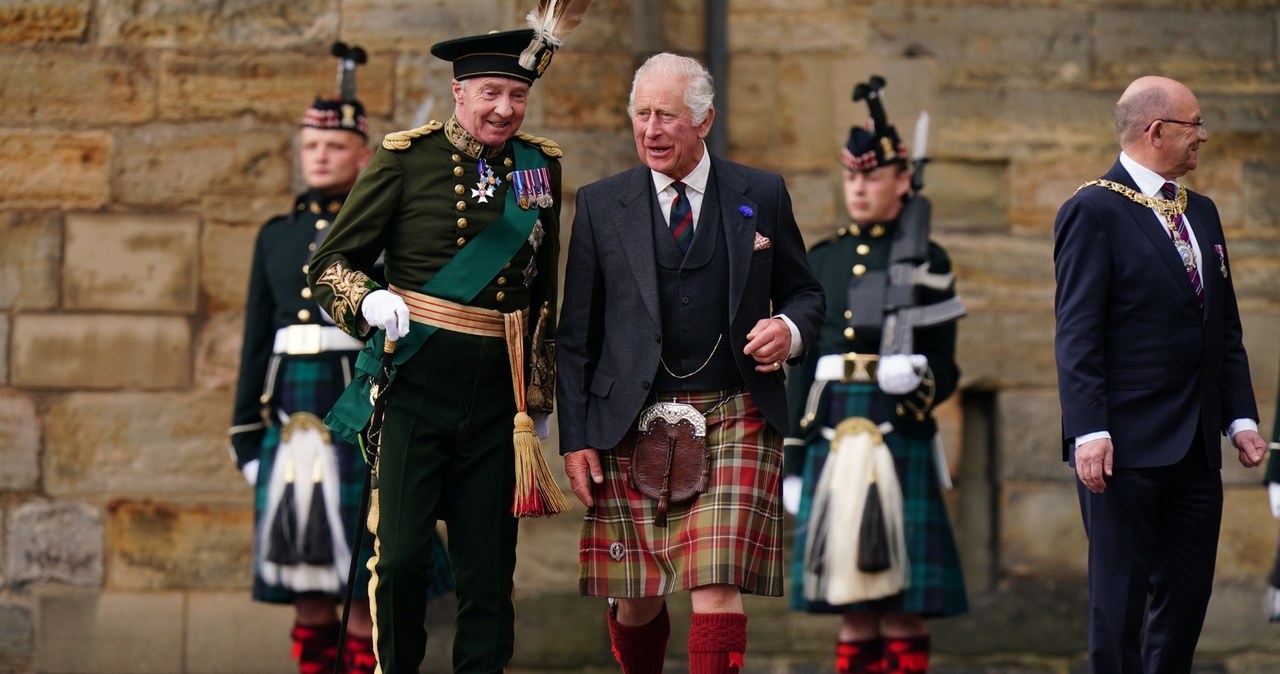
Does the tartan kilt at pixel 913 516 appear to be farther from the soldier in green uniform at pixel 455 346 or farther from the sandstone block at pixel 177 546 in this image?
the sandstone block at pixel 177 546

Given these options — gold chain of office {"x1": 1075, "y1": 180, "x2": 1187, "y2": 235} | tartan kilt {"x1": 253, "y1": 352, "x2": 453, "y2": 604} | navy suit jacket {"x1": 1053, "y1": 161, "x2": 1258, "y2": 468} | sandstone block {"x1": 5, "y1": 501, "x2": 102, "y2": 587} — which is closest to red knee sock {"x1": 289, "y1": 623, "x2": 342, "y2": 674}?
tartan kilt {"x1": 253, "y1": 352, "x2": 453, "y2": 604}

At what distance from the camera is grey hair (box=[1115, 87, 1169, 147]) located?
5605 millimetres

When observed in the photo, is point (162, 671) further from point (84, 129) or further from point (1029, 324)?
point (1029, 324)

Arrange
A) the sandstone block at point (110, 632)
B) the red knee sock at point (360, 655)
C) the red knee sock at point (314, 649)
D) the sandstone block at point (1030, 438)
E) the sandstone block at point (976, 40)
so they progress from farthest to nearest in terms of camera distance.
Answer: the sandstone block at point (976, 40), the sandstone block at point (1030, 438), the sandstone block at point (110, 632), the red knee sock at point (314, 649), the red knee sock at point (360, 655)

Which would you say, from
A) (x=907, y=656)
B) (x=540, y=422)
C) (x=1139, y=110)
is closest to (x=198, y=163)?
(x=540, y=422)

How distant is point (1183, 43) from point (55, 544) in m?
5.16

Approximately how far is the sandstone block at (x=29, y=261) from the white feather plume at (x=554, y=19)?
3256mm

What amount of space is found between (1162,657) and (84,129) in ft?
16.0

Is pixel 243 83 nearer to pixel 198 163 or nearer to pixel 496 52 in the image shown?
pixel 198 163

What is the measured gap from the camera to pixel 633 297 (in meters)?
5.48

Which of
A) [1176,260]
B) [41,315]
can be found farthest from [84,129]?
[1176,260]

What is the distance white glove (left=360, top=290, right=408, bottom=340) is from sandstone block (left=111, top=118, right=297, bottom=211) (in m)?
2.98

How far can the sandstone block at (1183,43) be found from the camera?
8258mm

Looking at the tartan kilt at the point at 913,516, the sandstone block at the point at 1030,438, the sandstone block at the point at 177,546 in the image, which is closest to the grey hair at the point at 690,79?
the tartan kilt at the point at 913,516
